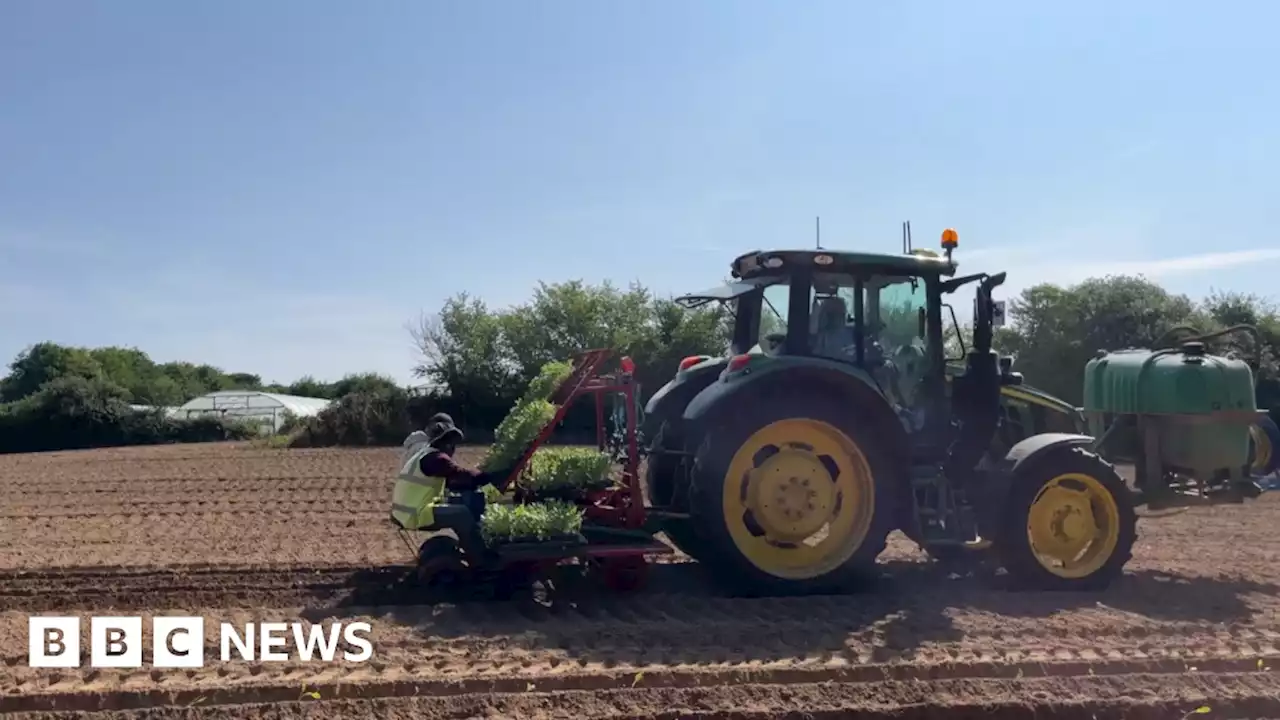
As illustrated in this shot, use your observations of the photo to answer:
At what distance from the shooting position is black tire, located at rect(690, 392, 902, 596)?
6.55 meters

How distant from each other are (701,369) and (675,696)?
367 cm

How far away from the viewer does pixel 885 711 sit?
4.51 metres

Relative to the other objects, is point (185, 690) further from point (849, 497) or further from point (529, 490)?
point (849, 497)

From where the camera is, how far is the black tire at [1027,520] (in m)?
6.98

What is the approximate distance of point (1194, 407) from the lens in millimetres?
7965

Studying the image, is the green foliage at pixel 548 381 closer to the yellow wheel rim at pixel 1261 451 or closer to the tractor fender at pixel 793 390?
the tractor fender at pixel 793 390

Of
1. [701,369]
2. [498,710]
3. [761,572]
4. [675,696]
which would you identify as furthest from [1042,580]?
[498,710]

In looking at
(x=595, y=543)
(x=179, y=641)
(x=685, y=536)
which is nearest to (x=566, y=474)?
(x=595, y=543)

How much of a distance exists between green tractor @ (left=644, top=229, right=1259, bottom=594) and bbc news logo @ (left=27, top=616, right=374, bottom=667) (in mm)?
2377

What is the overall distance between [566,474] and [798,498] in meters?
1.58

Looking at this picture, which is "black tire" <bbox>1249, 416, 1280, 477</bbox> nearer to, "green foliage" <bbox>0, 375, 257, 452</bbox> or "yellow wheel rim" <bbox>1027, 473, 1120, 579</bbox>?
"yellow wheel rim" <bbox>1027, 473, 1120, 579</bbox>

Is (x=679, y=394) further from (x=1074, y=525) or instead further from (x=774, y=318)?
(x=1074, y=525)

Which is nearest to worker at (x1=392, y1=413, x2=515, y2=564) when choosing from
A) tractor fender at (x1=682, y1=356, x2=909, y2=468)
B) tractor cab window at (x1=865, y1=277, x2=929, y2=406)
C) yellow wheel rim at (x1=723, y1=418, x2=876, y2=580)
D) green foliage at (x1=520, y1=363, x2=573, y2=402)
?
green foliage at (x1=520, y1=363, x2=573, y2=402)

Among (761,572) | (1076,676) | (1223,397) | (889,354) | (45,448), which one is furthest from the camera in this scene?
(45,448)
